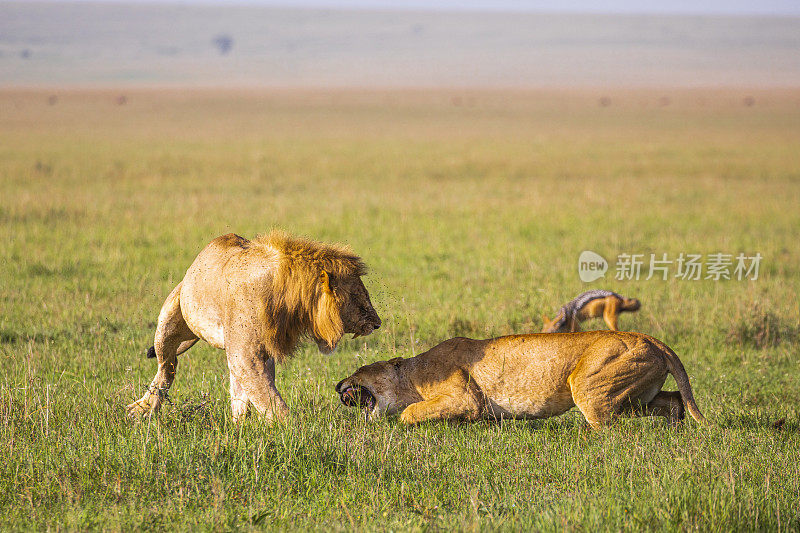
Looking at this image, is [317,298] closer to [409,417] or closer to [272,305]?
[272,305]

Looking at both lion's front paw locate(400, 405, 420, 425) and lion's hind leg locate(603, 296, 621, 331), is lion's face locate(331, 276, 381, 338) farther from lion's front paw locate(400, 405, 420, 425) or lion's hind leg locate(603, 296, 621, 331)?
lion's hind leg locate(603, 296, 621, 331)

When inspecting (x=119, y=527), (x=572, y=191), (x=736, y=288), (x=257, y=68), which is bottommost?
(x=119, y=527)

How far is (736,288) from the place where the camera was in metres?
12.1

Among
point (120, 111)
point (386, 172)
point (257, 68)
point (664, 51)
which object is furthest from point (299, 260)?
point (664, 51)

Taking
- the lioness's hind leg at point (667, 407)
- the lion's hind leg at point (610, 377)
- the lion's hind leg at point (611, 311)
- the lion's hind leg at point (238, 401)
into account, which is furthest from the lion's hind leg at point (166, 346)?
the lion's hind leg at point (611, 311)

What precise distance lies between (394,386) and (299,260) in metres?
1.32

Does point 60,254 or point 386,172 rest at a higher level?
point 386,172

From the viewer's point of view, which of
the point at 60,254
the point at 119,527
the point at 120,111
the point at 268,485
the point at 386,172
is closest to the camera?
the point at 119,527

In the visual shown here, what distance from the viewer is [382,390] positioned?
6.30 m

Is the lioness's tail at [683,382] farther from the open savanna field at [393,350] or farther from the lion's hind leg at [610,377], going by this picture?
the open savanna field at [393,350]

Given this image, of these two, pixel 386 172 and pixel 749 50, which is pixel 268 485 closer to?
pixel 386 172

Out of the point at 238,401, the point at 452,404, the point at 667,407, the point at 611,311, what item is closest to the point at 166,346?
the point at 238,401

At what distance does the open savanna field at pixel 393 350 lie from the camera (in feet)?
15.9

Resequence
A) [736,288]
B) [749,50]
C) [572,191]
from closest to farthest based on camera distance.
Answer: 1. [736,288]
2. [572,191]
3. [749,50]
